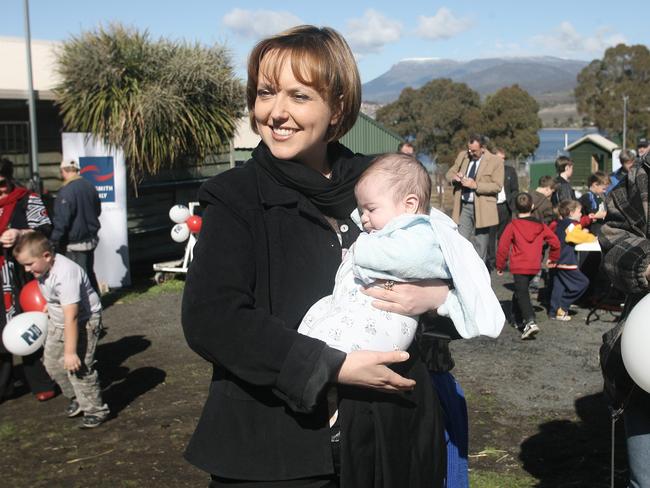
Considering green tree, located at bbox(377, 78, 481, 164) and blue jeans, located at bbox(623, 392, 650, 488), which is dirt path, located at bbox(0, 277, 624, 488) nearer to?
blue jeans, located at bbox(623, 392, 650, 488)

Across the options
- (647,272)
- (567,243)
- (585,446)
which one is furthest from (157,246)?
(647,272)

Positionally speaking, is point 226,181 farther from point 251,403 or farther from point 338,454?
point 338,454

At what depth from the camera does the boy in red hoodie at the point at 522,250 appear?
8633 millimetres

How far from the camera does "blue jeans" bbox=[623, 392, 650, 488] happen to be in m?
2.61

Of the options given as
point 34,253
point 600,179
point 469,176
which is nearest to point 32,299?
point 34,253

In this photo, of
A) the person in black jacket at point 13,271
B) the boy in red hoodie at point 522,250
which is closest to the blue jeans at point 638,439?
the person in black jacket at point 13,271

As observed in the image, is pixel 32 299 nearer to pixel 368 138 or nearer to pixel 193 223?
pixel 193 223

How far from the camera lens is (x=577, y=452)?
508 centimetres

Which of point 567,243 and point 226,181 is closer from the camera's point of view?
point 226,181

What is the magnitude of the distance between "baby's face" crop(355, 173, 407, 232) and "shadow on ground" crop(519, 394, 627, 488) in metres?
2.99

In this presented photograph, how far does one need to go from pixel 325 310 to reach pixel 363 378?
214 millimetres

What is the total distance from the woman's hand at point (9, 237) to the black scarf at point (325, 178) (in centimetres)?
508

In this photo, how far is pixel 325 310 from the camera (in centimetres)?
206

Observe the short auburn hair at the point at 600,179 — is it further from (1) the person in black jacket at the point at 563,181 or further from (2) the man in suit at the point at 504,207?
(2) the man in suit at the point at 504,207
